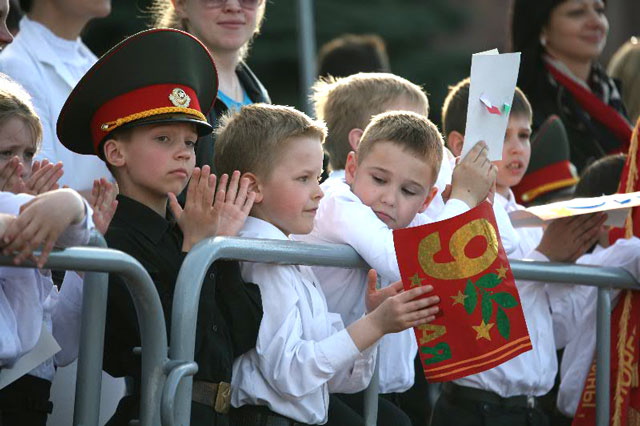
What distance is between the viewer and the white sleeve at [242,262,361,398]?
375 cm

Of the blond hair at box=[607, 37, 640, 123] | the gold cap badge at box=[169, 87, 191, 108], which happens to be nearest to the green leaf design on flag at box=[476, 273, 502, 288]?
the gold cap badge at box=[169, 87, 191, 108]

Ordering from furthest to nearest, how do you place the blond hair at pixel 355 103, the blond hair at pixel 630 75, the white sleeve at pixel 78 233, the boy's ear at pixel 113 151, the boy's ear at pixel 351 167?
1. the blond hair at pixel 630 75
2. the blond hair at pixel 355 103
3. the boy's ear at pixel 351 167
4. the boy's ear at pixel 113 151
5. the white sleeve at pixel 78 233

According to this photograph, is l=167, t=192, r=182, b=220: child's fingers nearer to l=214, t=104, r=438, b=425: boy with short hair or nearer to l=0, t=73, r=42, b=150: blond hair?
l=214, t=104, r=438, b=425: boy with short hair

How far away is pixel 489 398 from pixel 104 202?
1.80m

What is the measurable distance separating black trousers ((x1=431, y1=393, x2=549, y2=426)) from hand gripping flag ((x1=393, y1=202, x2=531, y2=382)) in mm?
916

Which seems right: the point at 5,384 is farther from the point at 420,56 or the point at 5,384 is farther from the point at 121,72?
the point at 420,56

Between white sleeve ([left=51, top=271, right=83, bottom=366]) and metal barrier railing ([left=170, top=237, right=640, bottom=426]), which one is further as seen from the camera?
white sleeve ([left=51, top=271, right=83, bottom=366])

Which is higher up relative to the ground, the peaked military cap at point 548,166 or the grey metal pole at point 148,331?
the peaked military cap at point 548,166

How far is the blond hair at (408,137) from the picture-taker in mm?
4266

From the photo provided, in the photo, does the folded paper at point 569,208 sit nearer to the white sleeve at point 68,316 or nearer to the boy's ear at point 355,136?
the boy's ear at point 355,136

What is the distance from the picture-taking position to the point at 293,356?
12.3 ft

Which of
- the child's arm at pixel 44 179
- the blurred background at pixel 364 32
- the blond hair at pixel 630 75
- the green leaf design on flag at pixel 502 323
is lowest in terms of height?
the green leaf design on flag at pixel 502 323

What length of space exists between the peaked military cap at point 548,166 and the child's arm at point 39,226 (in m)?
3.32

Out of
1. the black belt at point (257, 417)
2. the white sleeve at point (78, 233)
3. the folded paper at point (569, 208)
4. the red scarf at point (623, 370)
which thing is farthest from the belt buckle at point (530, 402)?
the white sleeve at point (78, 233)
